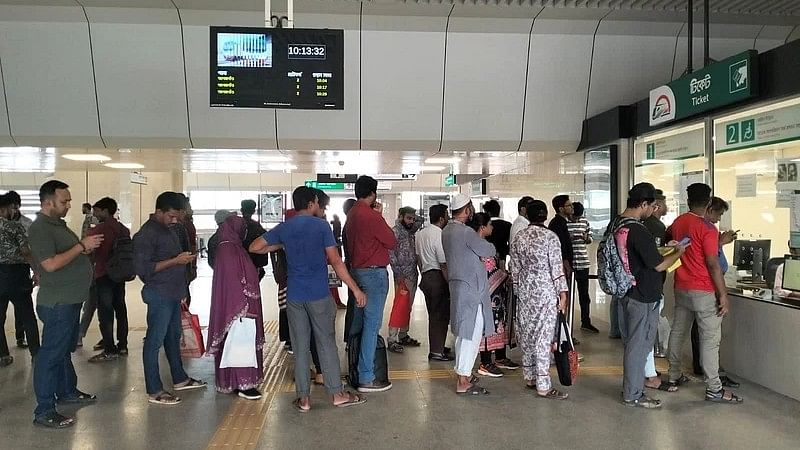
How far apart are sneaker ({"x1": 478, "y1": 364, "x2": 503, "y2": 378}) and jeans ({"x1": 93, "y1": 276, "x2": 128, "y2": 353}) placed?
3.72 m

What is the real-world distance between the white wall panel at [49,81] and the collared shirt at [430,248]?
15.0 ft

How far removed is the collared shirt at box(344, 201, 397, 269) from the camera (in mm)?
4773

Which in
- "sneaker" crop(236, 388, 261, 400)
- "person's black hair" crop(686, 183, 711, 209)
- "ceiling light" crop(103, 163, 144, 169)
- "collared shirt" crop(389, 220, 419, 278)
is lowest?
"sneaker" crop(236, 388, 261, 400)

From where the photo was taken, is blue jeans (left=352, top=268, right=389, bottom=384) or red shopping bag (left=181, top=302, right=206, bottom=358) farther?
red shopping bag (left=181, top=302, right=206, bottom=358)

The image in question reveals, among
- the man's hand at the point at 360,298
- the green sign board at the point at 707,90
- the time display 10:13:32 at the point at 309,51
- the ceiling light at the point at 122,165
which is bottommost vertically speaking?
the man's hand at the point at 360,298

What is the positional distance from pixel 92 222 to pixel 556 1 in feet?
26.9

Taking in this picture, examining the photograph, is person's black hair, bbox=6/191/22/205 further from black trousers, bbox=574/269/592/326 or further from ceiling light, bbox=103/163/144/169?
black trousers, bbox=574/269/592/326

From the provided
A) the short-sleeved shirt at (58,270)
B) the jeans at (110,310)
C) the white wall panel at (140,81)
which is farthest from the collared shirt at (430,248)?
the white wall panel at (140,81)

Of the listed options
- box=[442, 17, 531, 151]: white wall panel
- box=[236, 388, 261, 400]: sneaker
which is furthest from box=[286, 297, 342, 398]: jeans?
box=[442, 17, 531, 151]: white wall panel

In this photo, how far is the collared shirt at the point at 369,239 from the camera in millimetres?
4773

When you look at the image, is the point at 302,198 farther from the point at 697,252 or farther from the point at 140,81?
the point at 140,81

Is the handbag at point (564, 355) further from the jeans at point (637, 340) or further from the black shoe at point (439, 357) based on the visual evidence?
the black shoe at point (439, 357)

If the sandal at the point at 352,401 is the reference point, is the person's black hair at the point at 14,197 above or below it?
above

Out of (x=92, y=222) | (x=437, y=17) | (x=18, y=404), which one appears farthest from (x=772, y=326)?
(x=92, y=222)
